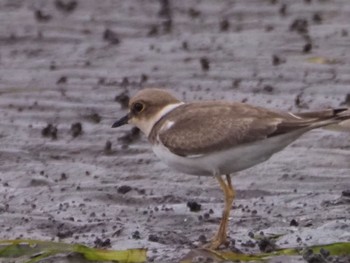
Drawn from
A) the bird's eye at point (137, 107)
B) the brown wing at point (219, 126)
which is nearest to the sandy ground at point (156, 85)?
the brown wing at point (219, 126)

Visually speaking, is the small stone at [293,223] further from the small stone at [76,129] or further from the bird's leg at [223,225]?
the small stone at [76,129]

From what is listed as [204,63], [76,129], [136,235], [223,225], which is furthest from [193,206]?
[204,63]

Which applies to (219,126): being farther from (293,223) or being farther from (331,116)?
(293,223)

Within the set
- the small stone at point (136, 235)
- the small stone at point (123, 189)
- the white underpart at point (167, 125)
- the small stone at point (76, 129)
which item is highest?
the white underpart at point (167, 125)

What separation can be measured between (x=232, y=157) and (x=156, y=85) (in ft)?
15.7

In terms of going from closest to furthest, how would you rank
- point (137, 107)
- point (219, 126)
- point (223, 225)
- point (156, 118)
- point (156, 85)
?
point (219, 126)
point (223, 225)
point (156, 118)
point (137, 107)
point (156, 85)

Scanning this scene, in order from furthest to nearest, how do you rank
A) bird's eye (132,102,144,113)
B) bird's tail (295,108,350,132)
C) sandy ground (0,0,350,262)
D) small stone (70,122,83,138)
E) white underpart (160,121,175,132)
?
small stone (70,122,83,138), sandy ground (0,0,350,262), bird's eye (132,102,144,113), white underpart (160,121,175,132), bird's tail (295,108,350,132)

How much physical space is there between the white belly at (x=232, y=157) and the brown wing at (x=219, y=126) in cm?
4

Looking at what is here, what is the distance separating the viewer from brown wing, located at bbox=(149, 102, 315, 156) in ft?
25.4

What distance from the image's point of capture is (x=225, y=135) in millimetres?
7832

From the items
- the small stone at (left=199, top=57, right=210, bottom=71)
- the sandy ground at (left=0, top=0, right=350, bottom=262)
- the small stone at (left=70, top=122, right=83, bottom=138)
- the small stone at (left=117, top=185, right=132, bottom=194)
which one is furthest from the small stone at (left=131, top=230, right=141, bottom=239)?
the small stone at (left=199, top=57, right=210, bottom=71)

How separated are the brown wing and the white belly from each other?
0.13 feet

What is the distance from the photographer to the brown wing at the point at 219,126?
7.75 m

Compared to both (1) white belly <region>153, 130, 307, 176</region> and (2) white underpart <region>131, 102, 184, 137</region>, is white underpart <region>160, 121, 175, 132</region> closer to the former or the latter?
(1) white belly <region>153, 130, 307, 176</region>
